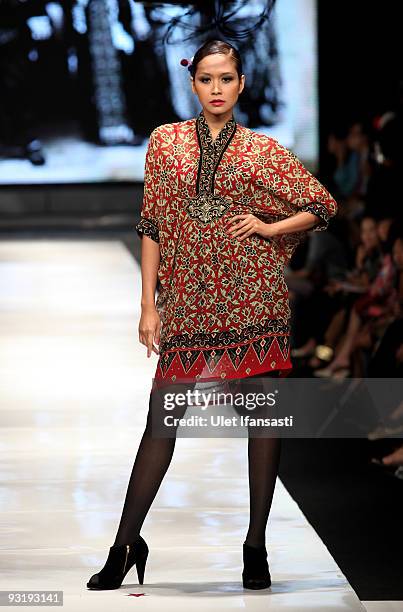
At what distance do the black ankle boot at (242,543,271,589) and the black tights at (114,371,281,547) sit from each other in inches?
2.5

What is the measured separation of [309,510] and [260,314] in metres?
1.10

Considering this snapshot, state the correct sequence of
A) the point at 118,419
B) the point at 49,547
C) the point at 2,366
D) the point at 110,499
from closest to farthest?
1. the point at 49,547
2. the point at 110,499
3. the point at 118,419
4. the point at 2,366

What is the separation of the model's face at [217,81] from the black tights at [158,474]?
0.46 metres

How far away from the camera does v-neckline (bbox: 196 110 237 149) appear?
2.30m

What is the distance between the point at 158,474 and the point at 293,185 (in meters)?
0.54

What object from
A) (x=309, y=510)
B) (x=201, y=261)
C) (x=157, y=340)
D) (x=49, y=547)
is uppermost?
(x=201, y=261)

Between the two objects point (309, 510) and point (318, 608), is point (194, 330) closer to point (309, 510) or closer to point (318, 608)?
point (318, 608)

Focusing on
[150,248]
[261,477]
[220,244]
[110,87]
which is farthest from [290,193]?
[110,87]

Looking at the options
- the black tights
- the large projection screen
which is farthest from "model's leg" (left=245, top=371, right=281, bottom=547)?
the large projection screen

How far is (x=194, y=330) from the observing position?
2334 mm

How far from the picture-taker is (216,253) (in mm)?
2311

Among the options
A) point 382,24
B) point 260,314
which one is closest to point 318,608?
point 260,314

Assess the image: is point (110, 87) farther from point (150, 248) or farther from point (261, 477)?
point (261, 477)

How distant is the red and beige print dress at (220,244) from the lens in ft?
7.54
